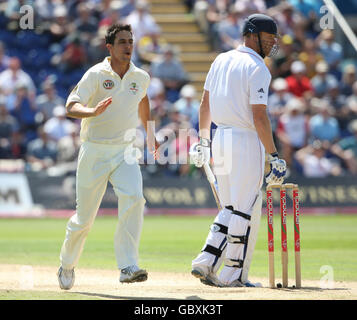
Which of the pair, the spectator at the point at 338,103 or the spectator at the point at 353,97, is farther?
the spectator at the point at 353,97

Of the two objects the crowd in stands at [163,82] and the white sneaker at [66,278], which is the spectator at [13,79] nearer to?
the crowd in stands at [163,82]

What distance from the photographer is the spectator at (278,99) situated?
19422mm

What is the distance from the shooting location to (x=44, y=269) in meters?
9.66

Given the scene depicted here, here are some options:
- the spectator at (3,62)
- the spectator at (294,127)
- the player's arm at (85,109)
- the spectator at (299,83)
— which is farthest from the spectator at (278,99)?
the player's arm at (85,109)

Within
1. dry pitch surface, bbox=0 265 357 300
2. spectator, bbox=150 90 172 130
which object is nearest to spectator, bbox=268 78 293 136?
spectator, bbox=150 90 172 130

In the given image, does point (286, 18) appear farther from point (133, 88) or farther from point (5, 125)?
point (133, 88)

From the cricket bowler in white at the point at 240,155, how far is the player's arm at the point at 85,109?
47.8 inches

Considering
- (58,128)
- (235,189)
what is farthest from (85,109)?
(58,128)

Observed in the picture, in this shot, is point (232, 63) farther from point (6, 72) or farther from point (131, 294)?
A: point (6, 72)

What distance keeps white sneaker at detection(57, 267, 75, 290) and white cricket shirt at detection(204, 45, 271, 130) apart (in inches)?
76.0

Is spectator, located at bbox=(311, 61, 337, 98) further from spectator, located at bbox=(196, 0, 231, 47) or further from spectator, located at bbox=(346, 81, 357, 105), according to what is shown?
spectator, located at bbox=(196, 0, 231, 47)

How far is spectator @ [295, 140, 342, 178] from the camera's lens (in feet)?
61.8

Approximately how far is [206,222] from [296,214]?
29.1 feet
